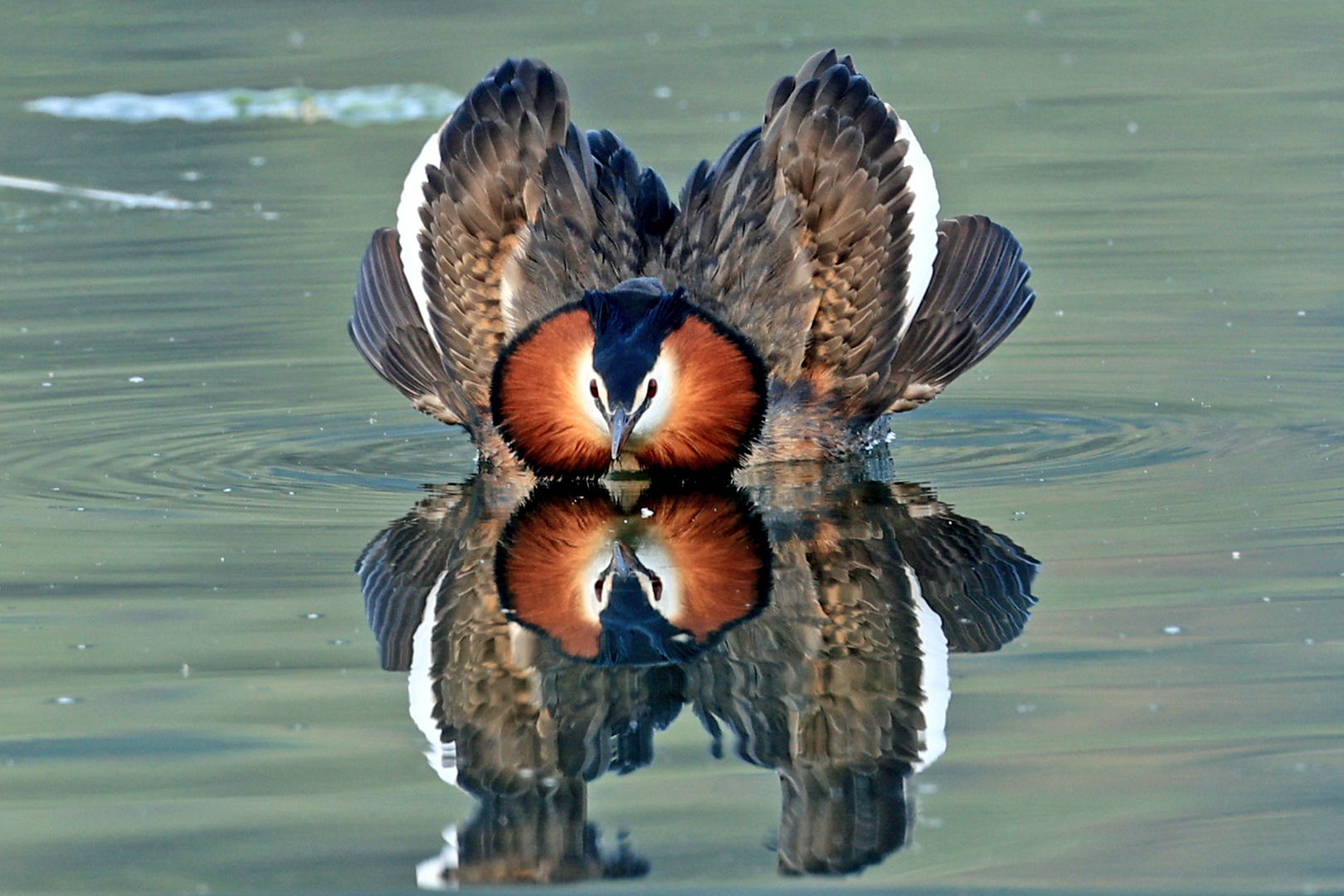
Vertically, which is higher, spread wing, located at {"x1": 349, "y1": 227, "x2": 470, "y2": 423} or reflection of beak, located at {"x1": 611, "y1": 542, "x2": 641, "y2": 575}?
spread wing, located at {"x1": 349, "y1": 227, "x2": 470, "y2": 423}

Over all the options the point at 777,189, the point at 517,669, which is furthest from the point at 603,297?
the point at 517,669

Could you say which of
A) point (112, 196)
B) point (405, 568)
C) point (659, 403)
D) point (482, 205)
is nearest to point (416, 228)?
point (482, 205)

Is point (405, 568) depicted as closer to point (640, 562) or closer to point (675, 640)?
point (640, 562)

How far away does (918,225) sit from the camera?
8273 mm

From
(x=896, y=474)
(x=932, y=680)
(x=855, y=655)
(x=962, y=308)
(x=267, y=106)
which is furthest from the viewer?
(x=267, y=106)

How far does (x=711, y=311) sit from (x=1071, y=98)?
9868 mm

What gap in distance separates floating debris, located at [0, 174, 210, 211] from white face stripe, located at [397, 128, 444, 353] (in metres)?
4.29

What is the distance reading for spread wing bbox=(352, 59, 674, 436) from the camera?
7863 mm

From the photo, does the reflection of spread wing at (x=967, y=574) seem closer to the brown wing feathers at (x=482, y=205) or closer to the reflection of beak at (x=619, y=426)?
the reflection of beak at (x=619, y=426)

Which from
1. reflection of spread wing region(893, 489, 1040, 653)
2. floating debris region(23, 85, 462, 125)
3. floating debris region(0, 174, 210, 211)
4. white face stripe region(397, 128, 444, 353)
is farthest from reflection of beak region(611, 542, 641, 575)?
floating debris region(23, 85, 462, 125)

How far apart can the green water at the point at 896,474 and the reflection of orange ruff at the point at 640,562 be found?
17.8 inches

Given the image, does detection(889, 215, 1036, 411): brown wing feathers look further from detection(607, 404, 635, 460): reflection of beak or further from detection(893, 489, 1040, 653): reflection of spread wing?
detection(607, 404, 635, 460): reflection of beak

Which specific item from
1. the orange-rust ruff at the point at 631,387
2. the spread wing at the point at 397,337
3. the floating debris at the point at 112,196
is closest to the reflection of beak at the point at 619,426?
the orange-rust ruff at the point at 631,387

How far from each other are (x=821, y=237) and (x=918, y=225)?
43cm
